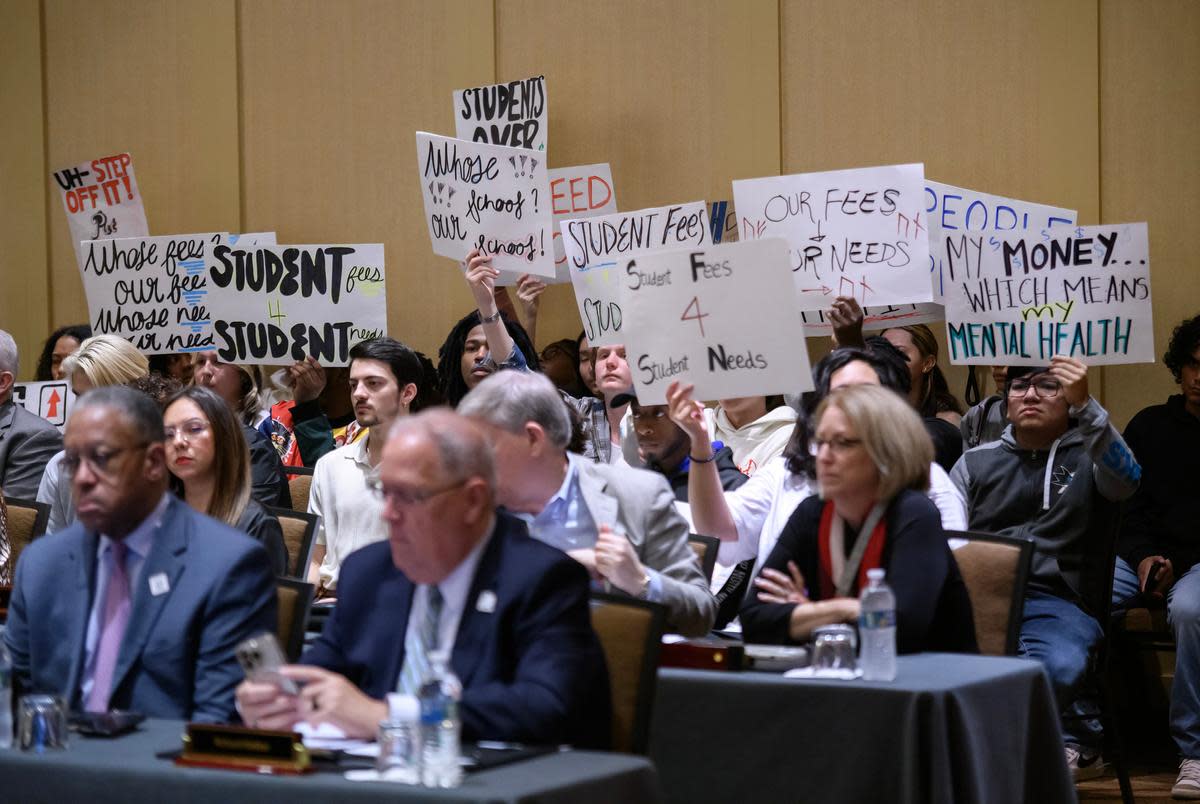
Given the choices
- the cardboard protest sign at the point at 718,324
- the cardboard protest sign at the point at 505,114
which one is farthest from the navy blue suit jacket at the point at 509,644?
the cardboard protest sign at the point at 505,114

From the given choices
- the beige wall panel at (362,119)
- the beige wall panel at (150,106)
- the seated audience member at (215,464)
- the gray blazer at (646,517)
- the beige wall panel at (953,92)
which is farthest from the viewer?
the beige wall panel at (150,106)

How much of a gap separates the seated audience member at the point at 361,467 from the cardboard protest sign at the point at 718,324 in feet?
4.05

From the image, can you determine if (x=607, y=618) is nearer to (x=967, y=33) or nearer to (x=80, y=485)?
(x=80, y=485)

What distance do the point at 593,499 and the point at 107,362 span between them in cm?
337

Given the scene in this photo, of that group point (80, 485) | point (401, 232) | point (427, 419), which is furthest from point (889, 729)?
point (401, 232)

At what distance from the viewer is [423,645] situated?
3100 mm

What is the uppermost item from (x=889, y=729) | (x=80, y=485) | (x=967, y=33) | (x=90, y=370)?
(x=967, y=33)

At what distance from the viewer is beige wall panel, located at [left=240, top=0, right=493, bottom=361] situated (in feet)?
30.3

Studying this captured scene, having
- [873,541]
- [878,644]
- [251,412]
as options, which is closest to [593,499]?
[873,541]

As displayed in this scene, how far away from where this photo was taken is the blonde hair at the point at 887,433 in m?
4.05

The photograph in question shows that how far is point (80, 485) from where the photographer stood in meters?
3.46

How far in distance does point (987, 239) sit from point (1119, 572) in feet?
4.83

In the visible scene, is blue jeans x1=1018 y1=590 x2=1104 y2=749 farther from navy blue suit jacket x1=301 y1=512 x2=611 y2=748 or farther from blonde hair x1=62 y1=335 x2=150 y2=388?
blonde hair x1=62 y1=335 x2=150 y2=388

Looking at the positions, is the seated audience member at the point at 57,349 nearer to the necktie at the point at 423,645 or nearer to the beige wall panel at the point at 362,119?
the beige wall panel at the point at 362,119
